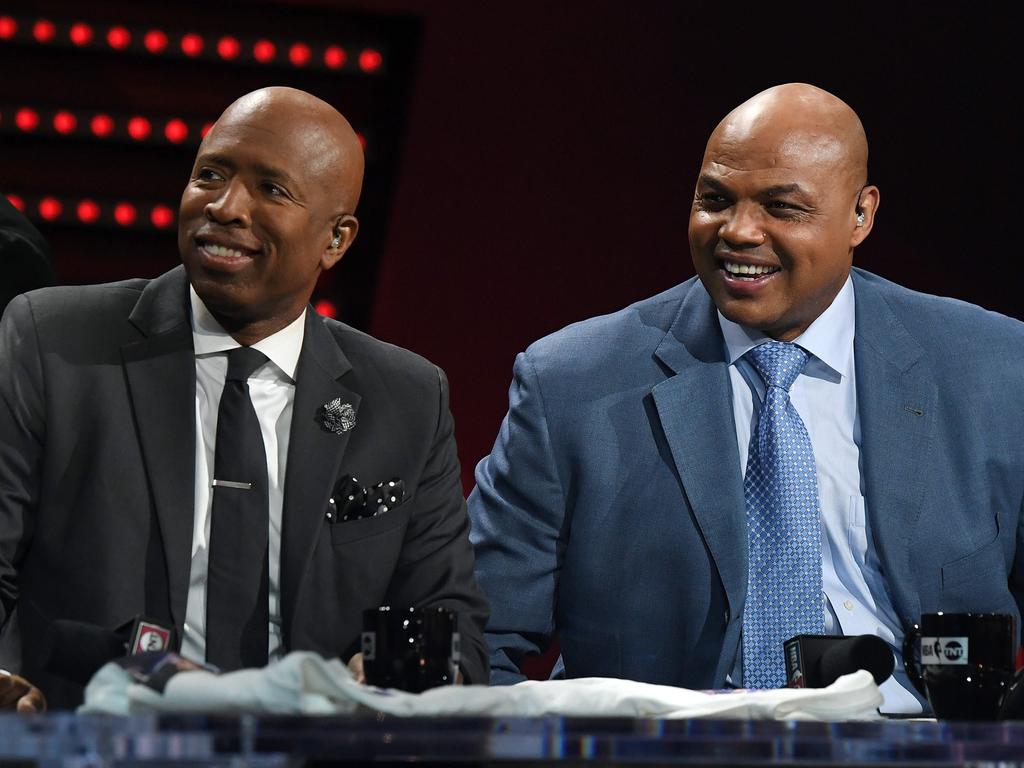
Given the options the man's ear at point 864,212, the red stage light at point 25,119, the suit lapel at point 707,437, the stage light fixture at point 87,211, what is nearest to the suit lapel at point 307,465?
the suit lapel at point 707,437

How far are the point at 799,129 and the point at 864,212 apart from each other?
0.72 ft

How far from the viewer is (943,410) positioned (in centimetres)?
223

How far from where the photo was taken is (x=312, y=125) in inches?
76.2

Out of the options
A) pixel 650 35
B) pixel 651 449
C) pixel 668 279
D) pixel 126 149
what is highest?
pixel 650 35

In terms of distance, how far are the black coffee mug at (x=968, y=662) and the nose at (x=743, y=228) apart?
0.85 metres

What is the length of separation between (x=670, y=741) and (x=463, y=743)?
5.8 inches

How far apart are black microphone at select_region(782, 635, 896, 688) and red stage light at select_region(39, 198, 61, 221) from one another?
257 cm

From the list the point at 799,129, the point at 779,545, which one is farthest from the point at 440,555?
the point at 799,129

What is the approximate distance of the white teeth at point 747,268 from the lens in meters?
2.21

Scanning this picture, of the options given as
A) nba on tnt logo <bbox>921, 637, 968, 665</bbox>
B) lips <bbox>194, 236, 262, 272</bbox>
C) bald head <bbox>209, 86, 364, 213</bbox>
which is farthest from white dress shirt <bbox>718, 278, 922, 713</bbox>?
lips <bbox>194, 236, 262, 272</bbox>

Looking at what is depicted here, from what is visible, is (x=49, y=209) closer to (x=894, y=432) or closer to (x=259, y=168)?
(x=259, y=168)

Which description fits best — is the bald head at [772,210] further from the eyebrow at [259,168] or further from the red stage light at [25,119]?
the red stage light at [25,119]

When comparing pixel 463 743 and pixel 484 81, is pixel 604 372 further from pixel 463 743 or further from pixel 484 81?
pixel 484 81

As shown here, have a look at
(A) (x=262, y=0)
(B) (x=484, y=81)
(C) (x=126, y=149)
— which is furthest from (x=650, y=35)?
(C) (x=126, y=149)
